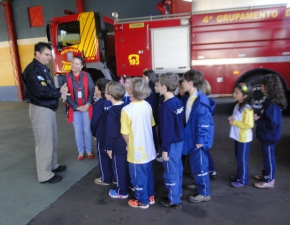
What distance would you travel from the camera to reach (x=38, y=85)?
107 inches

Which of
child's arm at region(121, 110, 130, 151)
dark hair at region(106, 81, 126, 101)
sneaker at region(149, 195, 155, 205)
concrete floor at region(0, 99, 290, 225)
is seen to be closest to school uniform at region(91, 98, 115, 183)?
concrete floor at region(0, 99, 290, 225)

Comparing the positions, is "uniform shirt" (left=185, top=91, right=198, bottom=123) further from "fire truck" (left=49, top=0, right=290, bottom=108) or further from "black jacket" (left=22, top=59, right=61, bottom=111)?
"fire truck" (left=49, top=0, right=290, bottom=108)

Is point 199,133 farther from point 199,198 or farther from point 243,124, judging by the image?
point 199,198

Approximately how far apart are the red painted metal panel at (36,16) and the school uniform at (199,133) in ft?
35.7

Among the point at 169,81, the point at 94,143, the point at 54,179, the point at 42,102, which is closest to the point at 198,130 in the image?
the point at 169,81

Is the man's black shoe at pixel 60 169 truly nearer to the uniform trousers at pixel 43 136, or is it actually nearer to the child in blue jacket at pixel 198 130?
the uniform trousers at pixel 43 136

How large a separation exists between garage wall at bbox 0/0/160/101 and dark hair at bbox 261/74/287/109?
769 cm

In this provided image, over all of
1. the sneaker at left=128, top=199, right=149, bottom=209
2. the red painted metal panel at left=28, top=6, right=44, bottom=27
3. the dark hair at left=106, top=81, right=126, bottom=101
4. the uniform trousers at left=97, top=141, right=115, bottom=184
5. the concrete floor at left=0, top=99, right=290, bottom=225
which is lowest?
the concrete floor at left=0, top=99, right=290, bottom=225

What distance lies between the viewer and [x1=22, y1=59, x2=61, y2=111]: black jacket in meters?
2.73

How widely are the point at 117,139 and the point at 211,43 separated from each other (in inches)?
166

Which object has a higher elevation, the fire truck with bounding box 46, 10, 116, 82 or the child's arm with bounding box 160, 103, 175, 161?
the fire truck with bounding box 46, 10, 116, 82

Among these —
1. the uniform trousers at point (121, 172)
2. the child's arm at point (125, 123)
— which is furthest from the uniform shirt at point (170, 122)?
the uniform trousers at point (121, 172)

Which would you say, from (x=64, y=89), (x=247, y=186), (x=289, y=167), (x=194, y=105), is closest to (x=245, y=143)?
(x=247, y=186)

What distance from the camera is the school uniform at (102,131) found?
108 inches
